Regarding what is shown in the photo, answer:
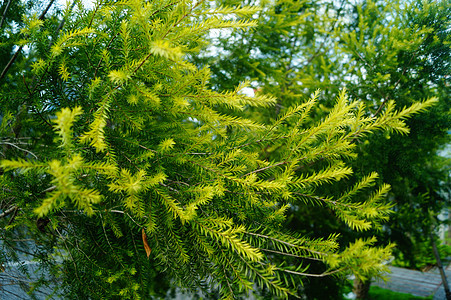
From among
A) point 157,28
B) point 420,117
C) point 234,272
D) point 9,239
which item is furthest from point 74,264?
point 420,117

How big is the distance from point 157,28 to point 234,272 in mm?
1195

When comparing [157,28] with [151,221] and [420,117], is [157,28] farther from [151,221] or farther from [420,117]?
[420,117]

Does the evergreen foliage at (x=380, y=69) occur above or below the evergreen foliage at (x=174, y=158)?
above

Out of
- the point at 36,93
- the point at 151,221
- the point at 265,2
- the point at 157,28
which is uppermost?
the point at 265,2

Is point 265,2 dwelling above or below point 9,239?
above

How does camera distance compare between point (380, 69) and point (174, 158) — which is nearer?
point (174, 158)

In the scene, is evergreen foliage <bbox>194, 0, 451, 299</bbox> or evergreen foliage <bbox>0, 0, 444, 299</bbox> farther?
evergreen foliage <bbox>194, 0, 451, 299</bbox>

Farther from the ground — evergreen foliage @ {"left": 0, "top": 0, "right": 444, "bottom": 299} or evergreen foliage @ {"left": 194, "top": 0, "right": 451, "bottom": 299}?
evergreen foliage @ {"left": 194, "top": 0, "right": 451, "bottom": 299}

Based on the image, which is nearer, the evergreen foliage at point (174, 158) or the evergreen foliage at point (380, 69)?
the evergreen foliage at point (174, 158)

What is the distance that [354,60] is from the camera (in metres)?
3.42

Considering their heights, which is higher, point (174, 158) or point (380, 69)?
point (380, 69)

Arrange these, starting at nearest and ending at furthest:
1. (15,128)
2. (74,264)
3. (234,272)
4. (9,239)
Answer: (234,272) → (74,264) → (9,239) → (15,128)

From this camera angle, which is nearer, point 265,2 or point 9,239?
point 9,239

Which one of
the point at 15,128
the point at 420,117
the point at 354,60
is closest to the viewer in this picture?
the point at 15,128
